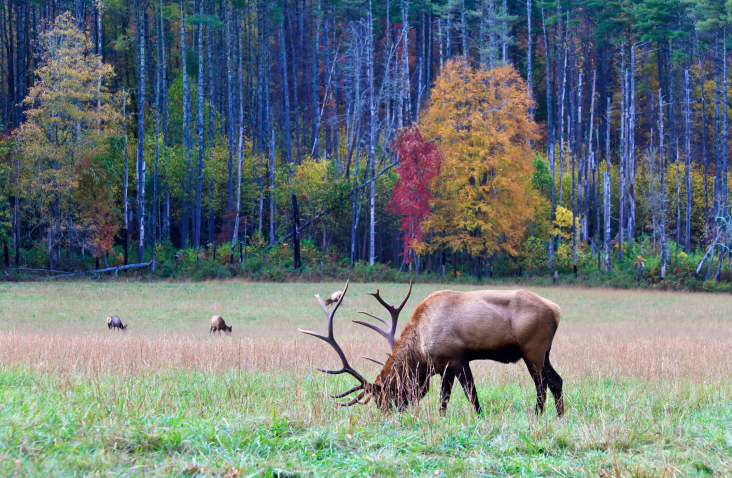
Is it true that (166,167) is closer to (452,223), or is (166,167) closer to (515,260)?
(452,223)

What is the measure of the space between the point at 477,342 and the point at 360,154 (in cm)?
3604

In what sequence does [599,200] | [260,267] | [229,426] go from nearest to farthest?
1. [229,426]
2. [260,267]
3. [599,200]

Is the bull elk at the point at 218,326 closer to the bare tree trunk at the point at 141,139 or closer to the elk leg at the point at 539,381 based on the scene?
the elk leg at the point at 539,381

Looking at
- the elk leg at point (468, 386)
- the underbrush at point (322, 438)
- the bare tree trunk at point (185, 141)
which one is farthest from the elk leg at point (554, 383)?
the bare tree trunk at point (185, 141)

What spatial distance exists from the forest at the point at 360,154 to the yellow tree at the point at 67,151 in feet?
0.33

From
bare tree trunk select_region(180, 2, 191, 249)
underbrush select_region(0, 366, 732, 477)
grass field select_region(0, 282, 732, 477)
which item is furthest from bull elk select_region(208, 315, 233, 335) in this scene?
bare tree trunk select_region(180, 2, 191, 249)

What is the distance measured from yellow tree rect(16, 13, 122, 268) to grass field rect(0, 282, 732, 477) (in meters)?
19.9

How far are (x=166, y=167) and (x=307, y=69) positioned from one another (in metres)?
16.5

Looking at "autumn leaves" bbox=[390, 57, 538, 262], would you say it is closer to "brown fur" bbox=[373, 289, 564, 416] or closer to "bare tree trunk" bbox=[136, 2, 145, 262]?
"bare tree trunk" bbox=[136, 2, 145, 262]

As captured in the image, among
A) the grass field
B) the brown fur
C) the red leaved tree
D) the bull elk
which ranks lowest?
the bull elk

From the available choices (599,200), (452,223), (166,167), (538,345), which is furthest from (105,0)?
(538,345)

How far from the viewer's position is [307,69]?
158 feet

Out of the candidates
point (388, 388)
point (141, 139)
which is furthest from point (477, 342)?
point (141, 139)

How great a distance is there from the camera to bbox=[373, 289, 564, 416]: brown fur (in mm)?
6426
